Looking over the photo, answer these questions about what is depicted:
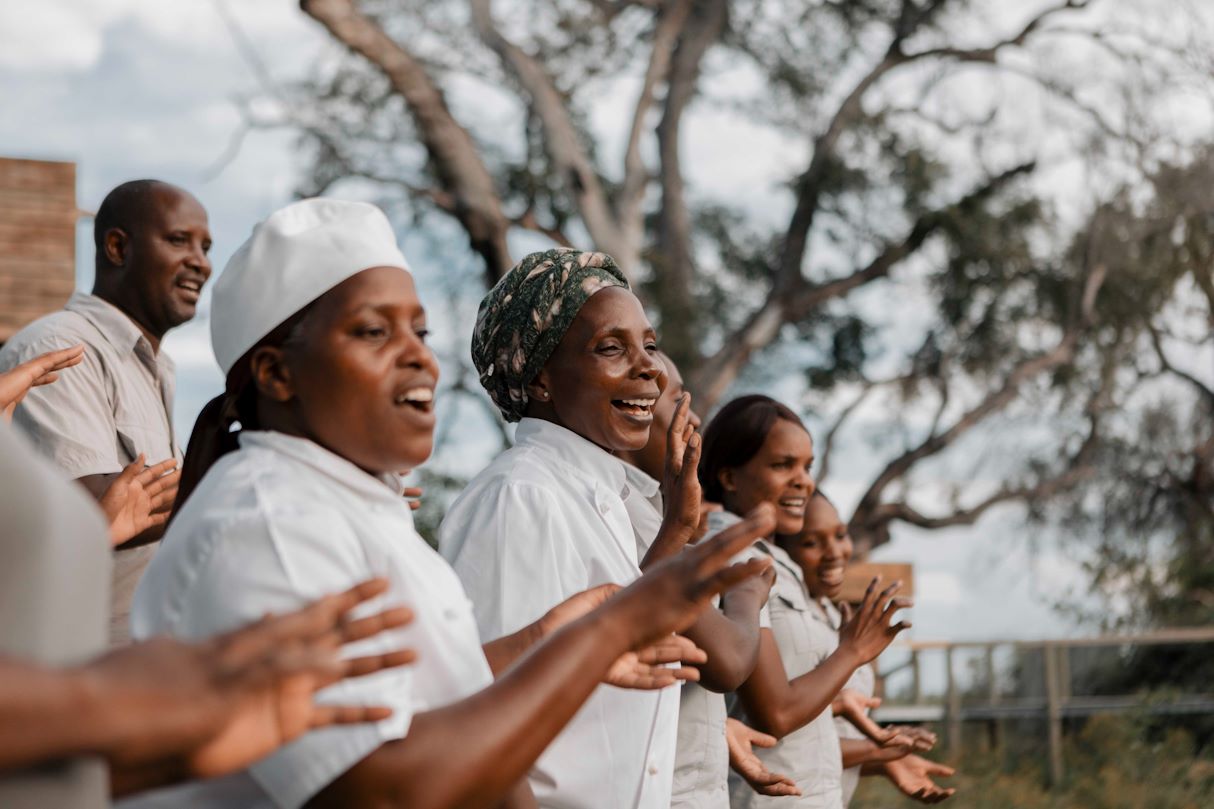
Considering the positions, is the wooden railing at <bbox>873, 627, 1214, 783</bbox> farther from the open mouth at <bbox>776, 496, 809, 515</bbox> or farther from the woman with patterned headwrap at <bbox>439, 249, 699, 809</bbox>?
the woman with patterned headwrap at <bbox>439, 249, 699, 809</bbox>

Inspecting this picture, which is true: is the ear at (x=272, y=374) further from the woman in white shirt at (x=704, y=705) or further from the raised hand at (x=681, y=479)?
the woman in white shirt at (x=704, y=705)

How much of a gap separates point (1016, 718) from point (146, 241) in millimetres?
9586

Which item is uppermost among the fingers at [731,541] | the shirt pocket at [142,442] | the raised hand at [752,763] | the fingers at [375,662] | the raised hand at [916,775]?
the shirt pocket at [142,442]

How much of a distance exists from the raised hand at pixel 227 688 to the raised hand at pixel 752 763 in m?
2.23

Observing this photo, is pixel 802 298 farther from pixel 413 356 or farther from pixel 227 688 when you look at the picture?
pixel 227 688

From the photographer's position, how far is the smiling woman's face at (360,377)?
Result: 194cm

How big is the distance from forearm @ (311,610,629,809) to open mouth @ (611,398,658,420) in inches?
53.1

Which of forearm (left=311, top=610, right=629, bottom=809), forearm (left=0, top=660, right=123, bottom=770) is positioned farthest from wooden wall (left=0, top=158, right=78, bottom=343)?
forearm (left=0, top=660, right=123, bottom=770)

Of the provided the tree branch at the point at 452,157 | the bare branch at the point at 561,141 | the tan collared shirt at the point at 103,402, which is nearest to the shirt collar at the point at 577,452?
the tan collared shirt at the point at 103,402

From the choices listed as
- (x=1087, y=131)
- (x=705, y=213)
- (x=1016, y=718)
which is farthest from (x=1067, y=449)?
(x=1016, y=718)

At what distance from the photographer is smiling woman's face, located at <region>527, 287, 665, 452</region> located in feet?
10.0

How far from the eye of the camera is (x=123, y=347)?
3928 mm

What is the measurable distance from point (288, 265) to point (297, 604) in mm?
491

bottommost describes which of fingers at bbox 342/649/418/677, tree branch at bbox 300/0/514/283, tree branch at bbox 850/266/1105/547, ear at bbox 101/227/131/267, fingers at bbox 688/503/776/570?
fingers at bbox 342/649/418/677
